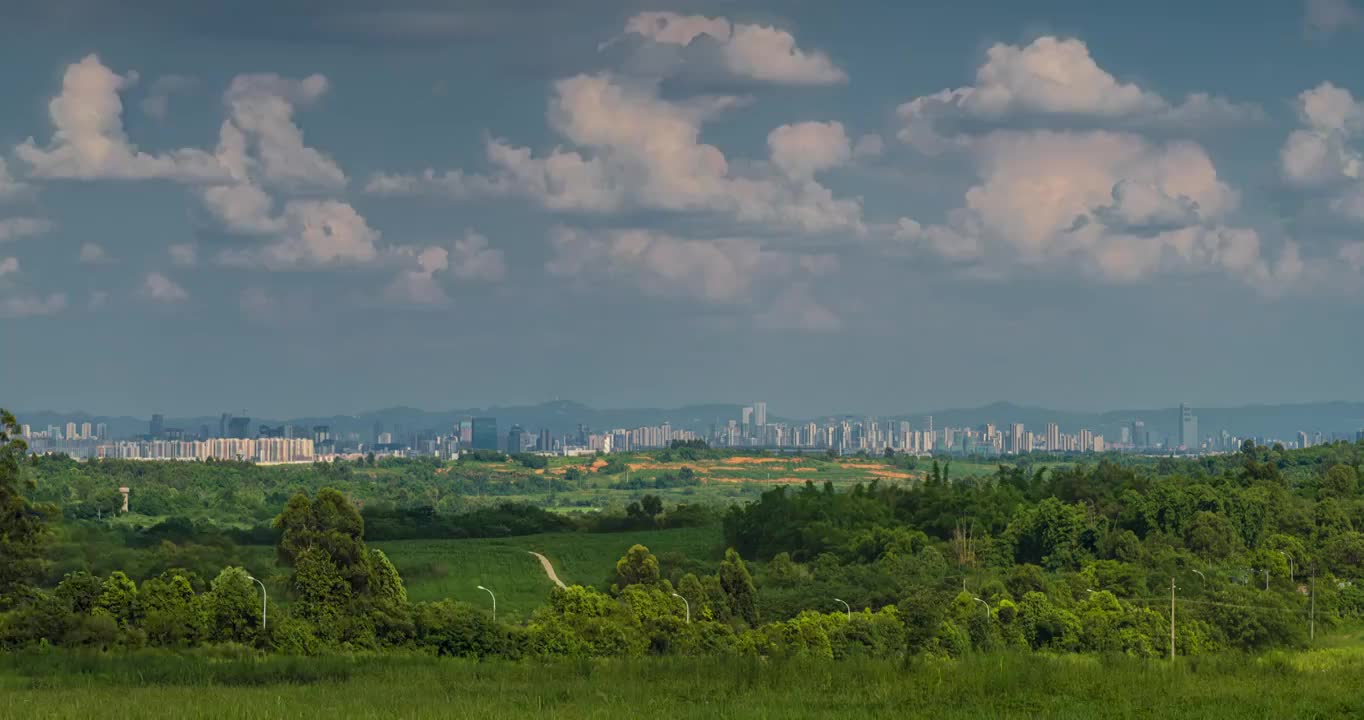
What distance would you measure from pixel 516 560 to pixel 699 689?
102 metres

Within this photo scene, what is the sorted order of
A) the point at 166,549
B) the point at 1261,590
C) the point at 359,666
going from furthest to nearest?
the point at 166,549
the point at 1261,590
the point at 359,666

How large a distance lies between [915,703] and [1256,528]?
93516 millimetres

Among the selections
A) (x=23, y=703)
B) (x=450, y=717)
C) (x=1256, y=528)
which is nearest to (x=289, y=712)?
(x=450, y=717)

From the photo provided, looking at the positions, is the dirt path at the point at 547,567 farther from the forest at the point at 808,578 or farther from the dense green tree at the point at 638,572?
the dense green tree at the point at 638,572

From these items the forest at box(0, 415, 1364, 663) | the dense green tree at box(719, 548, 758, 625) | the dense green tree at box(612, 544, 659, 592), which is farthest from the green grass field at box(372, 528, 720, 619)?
the dense green tree at box(719, 548, 758, 625)

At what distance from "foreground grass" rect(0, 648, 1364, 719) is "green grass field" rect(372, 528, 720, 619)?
6677 centimetres

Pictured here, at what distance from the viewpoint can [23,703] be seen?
1456 cm

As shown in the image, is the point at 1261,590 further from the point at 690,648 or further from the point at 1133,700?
the point at 1133,700

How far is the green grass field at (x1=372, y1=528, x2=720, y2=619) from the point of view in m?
101

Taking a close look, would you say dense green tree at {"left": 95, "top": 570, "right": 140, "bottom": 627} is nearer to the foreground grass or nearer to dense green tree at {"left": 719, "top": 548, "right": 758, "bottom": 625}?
the foreground grass

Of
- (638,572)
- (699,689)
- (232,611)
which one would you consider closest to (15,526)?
(232,611)

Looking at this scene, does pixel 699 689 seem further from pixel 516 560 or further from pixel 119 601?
pixel 516 560

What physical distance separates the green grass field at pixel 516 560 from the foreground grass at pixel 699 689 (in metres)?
66.8

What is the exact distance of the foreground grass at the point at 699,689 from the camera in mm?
14320
